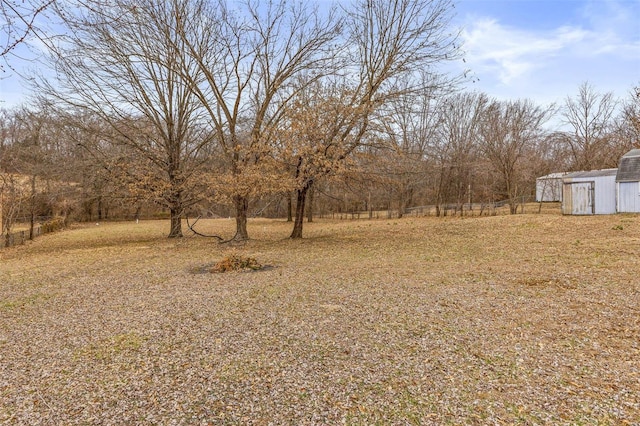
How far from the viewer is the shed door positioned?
17.1 m

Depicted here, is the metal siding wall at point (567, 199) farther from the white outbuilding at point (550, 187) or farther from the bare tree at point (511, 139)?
the white outbuilding at point (550, 187)

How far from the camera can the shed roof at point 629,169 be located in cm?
1591

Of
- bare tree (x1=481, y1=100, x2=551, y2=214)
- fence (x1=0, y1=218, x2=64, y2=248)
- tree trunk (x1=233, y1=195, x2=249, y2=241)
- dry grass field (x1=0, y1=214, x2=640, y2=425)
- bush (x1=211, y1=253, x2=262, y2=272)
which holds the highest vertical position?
bare tree (x1=481, y1=100, x2=551, y2=214)

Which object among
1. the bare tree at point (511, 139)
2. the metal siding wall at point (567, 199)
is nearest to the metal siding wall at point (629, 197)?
the metal siding wall at point (567, 199)

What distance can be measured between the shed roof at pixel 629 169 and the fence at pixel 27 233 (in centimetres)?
2542

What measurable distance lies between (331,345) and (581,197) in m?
18.5

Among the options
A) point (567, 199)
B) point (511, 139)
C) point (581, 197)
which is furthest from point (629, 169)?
point (511, 139)

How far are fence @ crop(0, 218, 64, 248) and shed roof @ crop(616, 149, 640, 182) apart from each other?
25418 millimetres

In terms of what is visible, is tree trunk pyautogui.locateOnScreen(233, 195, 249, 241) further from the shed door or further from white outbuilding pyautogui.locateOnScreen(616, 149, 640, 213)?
white outbuilding pyautogui.locateOnScreen(616, 149, 640, 213)

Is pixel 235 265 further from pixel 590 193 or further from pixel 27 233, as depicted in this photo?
pixel 590 193

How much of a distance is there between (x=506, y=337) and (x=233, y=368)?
109 inches

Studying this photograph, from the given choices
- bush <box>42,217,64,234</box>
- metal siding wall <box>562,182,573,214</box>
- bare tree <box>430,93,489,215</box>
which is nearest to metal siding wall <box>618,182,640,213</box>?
metal siding wall <box>562,182,573,214</box>

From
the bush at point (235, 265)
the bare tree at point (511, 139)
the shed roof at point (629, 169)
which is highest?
the bare tree at point (511, 139)

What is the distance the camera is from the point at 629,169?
16.2m
